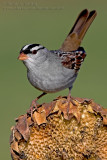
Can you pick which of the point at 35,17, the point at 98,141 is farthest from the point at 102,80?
the point at 35,17

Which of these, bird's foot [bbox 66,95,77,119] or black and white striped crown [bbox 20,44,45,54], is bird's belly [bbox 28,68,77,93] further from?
bird's foot [bbox 66,95,77,119]

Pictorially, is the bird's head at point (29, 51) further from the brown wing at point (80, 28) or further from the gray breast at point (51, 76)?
the brown wing at point (80, 28)

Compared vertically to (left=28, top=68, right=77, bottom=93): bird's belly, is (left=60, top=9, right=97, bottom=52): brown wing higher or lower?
higher

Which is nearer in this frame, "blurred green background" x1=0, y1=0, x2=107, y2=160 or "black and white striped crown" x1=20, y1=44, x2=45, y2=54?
"black and white striped crown" x1=20, y1=44, x2=45, y2=54

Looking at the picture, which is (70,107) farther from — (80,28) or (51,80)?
(80,28)

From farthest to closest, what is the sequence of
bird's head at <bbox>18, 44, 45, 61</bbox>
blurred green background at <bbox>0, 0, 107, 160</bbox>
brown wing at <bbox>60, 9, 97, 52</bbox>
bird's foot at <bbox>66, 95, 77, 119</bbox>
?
blurred green background at <bbox>0, 0, 107, 160</bbox> → brown wing at <bbox>60, 9, 97, 52</bbox> → bird's head at <bbox>18, 44, 45, 61</bbox> → bird's foot at <bbox>66, 95, 77, 119</bbox>

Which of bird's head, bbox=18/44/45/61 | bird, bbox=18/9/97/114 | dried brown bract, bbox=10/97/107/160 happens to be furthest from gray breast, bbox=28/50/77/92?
dried brown bract, bbox=10/97/107/160
